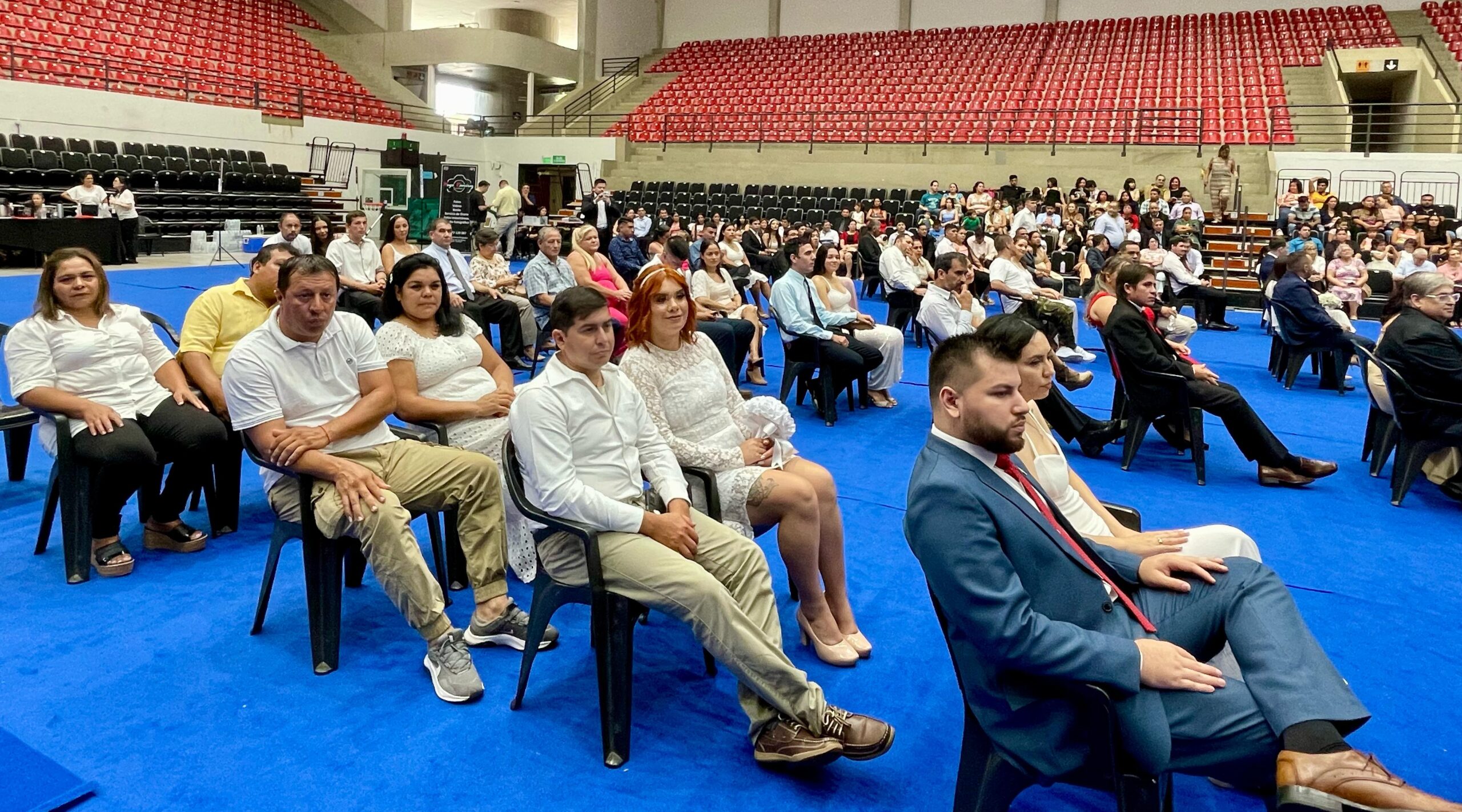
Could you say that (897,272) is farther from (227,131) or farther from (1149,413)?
(227,131)

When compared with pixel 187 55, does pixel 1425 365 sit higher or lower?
lower

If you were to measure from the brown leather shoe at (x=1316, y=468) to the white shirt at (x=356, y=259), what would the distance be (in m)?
6.17

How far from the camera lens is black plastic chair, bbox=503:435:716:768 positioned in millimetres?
2500

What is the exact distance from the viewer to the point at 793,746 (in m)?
2.40

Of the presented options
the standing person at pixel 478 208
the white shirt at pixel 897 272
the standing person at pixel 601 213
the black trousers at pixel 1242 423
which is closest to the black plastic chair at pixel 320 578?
the black trousers at pixel 1242 423

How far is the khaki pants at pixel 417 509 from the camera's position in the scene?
2.83 metres

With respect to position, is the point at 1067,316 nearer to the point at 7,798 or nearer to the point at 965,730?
the point at 965,730

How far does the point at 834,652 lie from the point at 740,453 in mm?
672

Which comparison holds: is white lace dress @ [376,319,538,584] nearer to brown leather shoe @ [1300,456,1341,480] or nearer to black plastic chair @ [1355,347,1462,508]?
brown leather shoe @ [1300,456,1341,480]

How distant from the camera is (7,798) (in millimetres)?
2205

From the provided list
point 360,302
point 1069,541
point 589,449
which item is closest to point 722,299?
point 360,302

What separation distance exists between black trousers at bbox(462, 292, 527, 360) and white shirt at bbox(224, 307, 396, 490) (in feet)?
13.8

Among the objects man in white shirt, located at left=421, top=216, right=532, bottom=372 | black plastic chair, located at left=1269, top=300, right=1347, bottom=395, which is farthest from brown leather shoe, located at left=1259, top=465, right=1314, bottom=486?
man in white shirt, located at left=421, top=216, right=532, bottom=372

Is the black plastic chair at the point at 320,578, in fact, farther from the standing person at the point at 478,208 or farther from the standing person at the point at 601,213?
the standing person at the point at 478,208
